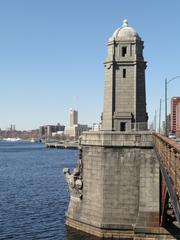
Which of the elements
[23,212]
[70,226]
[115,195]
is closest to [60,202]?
[23,212]

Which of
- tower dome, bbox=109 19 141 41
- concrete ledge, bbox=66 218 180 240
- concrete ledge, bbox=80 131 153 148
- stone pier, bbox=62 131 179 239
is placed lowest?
concrete ledge, bbox=66 218 180 240

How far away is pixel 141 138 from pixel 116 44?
920cm

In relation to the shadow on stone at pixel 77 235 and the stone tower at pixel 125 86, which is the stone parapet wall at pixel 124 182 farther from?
the stone tower at pixel 125 86

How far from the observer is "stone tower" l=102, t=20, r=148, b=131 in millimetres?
37844

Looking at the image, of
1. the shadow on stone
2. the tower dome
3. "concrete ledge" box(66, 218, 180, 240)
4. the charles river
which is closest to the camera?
"concrete ledge" box(66, 218, 180, 240)

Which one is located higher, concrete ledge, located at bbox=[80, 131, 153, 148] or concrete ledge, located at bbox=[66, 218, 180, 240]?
concrete ledge, located at bbox=[80, 131, 153, 148]

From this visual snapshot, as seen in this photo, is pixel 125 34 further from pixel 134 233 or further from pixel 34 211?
pixel 34 211

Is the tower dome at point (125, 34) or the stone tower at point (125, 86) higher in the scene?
the tower dome at point (125, 34)

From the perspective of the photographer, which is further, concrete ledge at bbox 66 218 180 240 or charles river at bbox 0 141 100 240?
charles river at bbox 0 141 100 240

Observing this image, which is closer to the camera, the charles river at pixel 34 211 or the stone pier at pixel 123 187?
the stone pier at pixel 123 187

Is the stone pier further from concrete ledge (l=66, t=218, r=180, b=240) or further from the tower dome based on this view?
the tower dome

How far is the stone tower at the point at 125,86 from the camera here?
37844 mm

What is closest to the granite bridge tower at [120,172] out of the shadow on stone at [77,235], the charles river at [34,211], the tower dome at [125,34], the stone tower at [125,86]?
the stone tower at [125,86]

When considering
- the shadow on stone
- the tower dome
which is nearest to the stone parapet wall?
the shadow on stone
